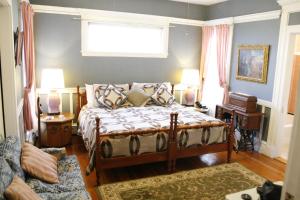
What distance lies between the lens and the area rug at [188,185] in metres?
2.82

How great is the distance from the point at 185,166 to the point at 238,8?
309cm

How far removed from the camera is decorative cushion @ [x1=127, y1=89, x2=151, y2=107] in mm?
4488

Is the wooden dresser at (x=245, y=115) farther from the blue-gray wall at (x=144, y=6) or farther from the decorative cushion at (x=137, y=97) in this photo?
the blue-gray wall at (x=144, y=6)

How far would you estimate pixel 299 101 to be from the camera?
70cm

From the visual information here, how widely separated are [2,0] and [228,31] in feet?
12.6

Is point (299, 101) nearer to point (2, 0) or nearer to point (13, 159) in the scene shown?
point (13, 159)

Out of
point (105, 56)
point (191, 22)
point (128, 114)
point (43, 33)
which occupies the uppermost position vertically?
point (191, 22)

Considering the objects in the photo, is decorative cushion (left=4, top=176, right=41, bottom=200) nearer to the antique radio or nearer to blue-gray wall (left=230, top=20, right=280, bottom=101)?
the antique radio

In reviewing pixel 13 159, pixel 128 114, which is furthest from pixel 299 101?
pixel 128 114

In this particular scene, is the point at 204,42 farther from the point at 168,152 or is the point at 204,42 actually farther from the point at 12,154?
the point at 12,154

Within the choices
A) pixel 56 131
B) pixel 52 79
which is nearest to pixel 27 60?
pixel 52 79

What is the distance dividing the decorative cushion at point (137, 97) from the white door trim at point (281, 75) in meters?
2.18

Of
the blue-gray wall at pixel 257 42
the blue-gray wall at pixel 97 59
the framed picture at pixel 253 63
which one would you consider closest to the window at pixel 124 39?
the blue-gray wall at pixel 97 59

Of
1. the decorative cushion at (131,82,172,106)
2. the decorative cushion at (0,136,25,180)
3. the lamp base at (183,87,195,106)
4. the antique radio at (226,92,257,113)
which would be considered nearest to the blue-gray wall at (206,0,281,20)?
the antique radio at (226,92,257,113)
